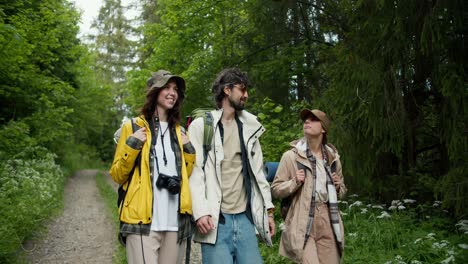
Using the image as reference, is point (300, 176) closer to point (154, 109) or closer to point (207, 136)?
point (207, 136)

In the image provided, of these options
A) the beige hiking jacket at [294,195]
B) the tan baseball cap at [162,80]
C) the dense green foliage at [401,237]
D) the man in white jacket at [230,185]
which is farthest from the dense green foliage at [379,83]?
the tan baseball cap at [162,80]

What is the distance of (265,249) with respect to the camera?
6.91 meters

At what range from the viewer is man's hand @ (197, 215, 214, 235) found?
311cm

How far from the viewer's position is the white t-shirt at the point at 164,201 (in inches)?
120

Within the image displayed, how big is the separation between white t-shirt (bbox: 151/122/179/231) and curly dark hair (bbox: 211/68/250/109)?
2.04ft

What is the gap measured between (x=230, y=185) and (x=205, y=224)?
0.37m

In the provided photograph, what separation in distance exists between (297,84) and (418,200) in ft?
17.0

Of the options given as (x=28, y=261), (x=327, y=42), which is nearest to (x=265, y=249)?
(x=28, y=261)

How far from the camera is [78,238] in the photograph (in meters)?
9.53

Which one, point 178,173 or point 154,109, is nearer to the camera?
point 178,173

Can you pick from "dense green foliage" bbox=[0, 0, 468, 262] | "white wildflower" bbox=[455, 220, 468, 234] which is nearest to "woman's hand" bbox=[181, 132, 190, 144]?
"dense green foliage" bbox=[0, 0, 468, 262]

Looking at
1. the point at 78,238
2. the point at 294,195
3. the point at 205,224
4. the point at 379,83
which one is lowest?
the point at 78,238

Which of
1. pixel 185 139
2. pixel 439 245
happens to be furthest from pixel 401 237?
pixel 185 139

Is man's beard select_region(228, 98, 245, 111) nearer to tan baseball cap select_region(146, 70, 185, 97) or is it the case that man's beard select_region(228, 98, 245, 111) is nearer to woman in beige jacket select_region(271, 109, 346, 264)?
tan baseball cap select_region(146, 70, 185, 97)
